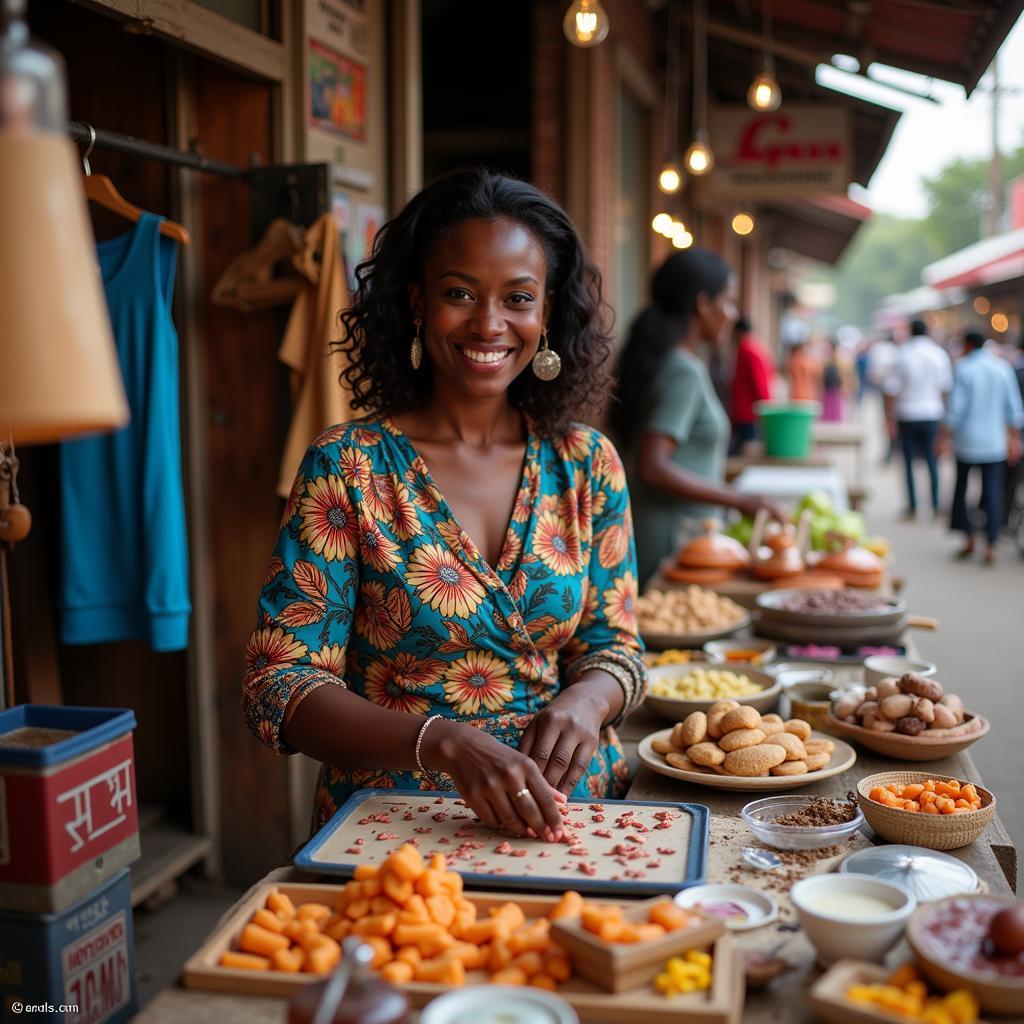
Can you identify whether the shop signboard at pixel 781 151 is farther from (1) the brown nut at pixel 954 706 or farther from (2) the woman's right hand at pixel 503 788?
(2) the woman's right hand at pixel 503 788

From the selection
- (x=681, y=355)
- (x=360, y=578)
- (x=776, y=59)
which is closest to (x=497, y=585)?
(x=360, y=578)

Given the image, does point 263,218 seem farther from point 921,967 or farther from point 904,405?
point 904,405

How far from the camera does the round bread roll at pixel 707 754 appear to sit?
2215 millimetres

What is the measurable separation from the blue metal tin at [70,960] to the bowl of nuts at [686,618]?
6.22ft

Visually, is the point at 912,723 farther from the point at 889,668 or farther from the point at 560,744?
the point at 560,744

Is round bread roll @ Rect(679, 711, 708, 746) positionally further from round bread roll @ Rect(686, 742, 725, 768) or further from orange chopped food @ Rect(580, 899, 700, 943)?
orange chopped food @ Rect(580, 899, 700, 943)

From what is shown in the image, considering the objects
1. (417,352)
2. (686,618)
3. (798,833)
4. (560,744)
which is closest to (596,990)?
(798,833)

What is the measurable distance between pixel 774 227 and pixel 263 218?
2183 cm

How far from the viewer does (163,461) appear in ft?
11.0

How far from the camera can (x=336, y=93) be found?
390 cm

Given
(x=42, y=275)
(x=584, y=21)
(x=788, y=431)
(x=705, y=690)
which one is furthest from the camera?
(x=788, y=431)

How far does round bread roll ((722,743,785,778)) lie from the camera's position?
2.18 meters

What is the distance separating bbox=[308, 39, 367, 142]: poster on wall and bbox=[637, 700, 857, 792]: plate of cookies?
247cm

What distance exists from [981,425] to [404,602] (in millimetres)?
9590
